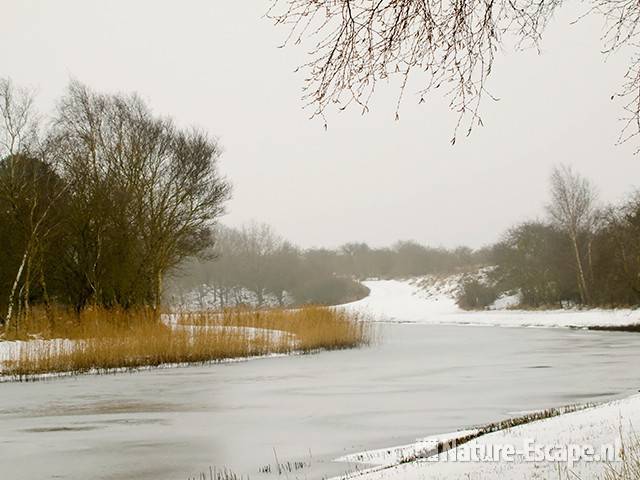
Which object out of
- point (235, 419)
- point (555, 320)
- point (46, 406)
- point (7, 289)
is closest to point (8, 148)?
point (7, 289)

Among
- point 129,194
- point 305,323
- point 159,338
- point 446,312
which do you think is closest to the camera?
point 159,338

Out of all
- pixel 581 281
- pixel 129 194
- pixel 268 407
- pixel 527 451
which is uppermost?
pixel 129 194

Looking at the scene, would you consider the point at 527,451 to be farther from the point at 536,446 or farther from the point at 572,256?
the point at 572,256

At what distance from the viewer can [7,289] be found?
70.6 feet

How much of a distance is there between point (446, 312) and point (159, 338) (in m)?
33.3

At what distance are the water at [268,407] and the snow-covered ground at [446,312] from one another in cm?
1124

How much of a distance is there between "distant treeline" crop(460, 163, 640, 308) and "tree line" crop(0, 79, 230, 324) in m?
18.5

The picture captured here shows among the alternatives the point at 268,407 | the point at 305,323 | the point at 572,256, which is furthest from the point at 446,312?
the point at 268,407

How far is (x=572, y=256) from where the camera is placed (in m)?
36.7

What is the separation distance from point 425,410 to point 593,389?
3.32m

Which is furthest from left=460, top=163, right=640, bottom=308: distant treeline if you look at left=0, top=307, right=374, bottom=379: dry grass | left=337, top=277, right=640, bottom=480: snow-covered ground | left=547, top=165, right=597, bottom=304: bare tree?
left=337, top=277, right=640, bottom=480: snow-covered ground

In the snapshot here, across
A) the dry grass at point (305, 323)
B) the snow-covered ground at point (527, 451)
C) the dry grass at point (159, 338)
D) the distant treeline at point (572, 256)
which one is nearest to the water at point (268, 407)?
the snow-covered ground at point (527, 451)

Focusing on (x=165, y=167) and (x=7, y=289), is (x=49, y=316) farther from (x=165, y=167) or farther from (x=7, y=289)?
(x=165, y=167)

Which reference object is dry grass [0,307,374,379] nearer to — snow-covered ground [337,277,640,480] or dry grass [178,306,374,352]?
dry grass [178,306,374,352]
